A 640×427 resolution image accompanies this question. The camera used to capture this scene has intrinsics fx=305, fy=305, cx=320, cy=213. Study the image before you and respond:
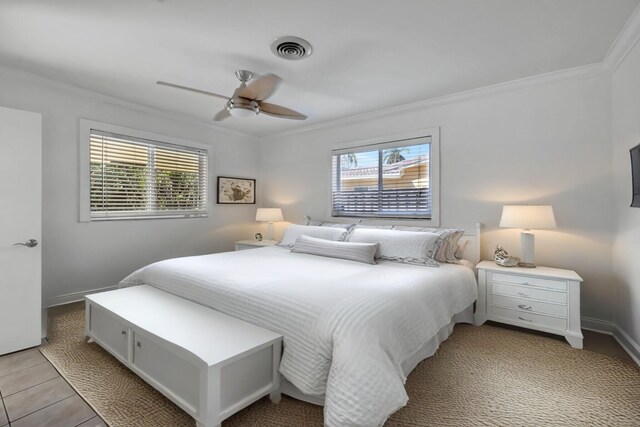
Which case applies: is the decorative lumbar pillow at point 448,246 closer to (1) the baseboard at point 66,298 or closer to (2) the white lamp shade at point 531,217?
(2) the white lamp shade at point 531,217

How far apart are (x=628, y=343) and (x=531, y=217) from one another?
118cm

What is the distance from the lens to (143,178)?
400cm

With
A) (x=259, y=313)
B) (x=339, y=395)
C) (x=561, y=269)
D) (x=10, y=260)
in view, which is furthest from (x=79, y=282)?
(x=561, y=269)

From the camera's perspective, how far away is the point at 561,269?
2.83m

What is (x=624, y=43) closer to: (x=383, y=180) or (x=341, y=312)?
(x=383, y=180)

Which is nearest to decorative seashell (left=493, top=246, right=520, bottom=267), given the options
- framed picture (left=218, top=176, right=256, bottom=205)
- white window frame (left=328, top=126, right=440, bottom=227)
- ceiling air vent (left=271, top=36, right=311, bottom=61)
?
white window frame (left=328, top=126, right=440, bottom=227)

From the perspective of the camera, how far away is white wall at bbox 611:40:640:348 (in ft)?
7.38

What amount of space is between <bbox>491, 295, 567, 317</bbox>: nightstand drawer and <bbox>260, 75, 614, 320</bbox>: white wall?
563mm

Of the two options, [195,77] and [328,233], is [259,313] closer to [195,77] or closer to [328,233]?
[328,233]

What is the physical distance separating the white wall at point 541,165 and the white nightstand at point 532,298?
0.36 metres

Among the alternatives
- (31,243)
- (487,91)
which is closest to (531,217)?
(487,91)

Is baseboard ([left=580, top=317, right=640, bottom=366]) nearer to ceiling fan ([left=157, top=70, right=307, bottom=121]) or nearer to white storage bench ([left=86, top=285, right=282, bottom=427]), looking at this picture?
white storage bench ([left=86, top=285, right=282, bottom=427])

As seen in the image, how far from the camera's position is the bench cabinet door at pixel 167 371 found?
156cm

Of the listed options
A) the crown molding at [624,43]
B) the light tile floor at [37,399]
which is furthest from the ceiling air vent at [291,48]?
the light tile floor at [37,399]
